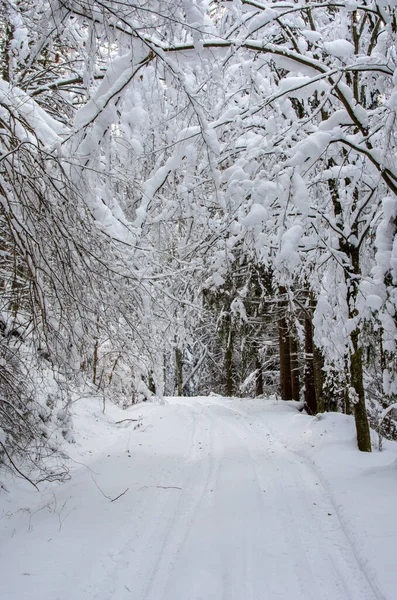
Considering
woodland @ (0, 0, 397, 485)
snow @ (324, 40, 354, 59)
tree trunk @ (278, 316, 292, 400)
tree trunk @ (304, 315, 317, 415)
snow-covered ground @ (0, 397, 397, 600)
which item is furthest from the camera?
tree trunk @ (278, 316, 292, 400)

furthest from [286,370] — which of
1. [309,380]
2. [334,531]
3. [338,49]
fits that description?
[338,49]

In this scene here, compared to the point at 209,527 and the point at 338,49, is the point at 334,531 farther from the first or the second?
the point at 338,49

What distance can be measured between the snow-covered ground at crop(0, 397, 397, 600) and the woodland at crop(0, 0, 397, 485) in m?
0.76

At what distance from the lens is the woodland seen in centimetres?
315

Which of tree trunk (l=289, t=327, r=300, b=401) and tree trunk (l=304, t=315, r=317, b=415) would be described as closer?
tree trunk (l=304, t=315, r=317, b=415)

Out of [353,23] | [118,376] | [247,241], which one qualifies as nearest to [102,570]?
[247,241]

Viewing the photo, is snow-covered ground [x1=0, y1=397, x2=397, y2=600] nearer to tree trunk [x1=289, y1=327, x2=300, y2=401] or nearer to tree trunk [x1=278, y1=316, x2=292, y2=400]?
tree trunk [x1=278, y1=316, x2=292, y2=400]

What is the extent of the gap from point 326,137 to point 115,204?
231 cm

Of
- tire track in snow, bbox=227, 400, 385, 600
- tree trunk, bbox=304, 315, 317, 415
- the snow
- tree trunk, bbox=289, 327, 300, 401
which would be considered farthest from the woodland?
tree trunk, bbox=289, 327, 300, 401

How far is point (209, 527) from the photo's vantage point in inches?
173

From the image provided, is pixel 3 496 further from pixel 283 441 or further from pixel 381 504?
pixel 283 441

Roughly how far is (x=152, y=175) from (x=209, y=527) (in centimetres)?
410

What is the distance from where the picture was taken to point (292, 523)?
14.6ft

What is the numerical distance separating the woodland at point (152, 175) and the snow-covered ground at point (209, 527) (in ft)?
2.48
